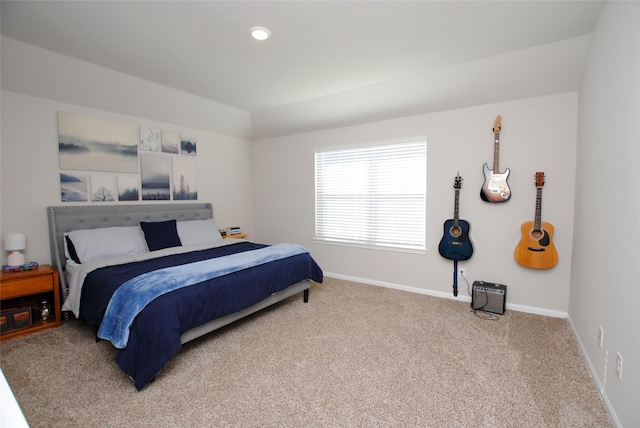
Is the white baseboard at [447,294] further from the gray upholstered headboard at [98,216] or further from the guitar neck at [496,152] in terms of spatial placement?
the gray upholstered headboard at [98,216]

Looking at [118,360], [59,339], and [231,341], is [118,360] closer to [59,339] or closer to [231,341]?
[231,341]

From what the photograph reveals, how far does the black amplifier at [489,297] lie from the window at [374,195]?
0.79m

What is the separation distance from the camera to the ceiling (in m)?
2.03

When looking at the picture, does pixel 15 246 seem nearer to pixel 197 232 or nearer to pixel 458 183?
pixel 197 232

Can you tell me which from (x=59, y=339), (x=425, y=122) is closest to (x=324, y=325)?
(x=59, y=339)

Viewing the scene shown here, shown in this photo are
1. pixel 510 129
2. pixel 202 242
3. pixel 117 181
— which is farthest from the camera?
pixel 202 242

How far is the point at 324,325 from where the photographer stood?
9.28 ft

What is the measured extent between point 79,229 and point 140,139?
1281 mm

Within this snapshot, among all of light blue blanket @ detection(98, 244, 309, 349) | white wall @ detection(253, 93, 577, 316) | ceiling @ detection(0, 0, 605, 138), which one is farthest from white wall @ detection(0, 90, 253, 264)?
white wall @ detection(253, 93, 577, 316)

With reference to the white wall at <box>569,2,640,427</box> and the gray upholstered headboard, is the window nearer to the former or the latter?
the white wall at <box>569,2,640,427</box>

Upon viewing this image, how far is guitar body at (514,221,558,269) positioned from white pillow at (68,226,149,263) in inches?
162

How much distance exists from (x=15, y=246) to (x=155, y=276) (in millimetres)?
1616

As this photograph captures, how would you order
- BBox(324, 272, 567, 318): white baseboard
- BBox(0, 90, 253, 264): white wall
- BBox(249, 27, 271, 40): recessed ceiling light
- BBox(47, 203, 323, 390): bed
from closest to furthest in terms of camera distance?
BBox(47, 203, 323, 390): bed, BBox(249, 27, 271, 40): recessed ceiling light, BBox(0, 90, 253, 264): white wall, BBox(324, 272, 567, 318): white baseboard

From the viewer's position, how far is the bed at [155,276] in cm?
195
